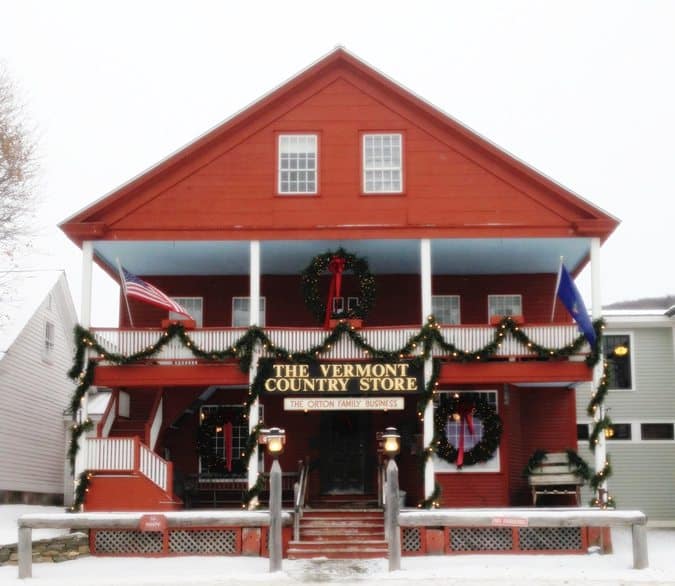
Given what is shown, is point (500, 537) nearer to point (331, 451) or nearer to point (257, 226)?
point (331, 451)

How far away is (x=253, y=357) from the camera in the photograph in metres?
24.4

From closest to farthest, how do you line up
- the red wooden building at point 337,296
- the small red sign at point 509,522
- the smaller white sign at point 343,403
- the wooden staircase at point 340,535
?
the small red sign at point 509,522 → the wooden staircase at point 340,535 → the smaller white sign at point 343,403 → the red wooden building at point 337,296

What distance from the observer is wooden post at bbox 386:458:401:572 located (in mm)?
19750

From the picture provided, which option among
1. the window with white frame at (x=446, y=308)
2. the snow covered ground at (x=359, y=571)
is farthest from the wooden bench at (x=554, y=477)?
the window with white frame at (x=446, y=308)

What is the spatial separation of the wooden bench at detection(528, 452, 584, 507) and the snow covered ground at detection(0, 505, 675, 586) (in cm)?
A: 309

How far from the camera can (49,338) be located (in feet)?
108

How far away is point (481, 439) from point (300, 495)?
18.0 feet

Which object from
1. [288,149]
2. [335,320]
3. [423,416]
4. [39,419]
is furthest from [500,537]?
[39,419]

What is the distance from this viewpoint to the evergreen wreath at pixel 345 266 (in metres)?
25.6

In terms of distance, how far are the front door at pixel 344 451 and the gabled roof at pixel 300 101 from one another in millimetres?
5351

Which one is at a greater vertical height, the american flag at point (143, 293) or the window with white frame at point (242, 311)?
the window with white frame at point (242, 311)

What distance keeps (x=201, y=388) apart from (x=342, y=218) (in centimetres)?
570

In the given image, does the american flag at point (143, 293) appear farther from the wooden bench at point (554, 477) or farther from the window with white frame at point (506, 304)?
the wooden bench at point (554, 477)

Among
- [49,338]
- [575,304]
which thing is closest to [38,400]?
[49,338]
